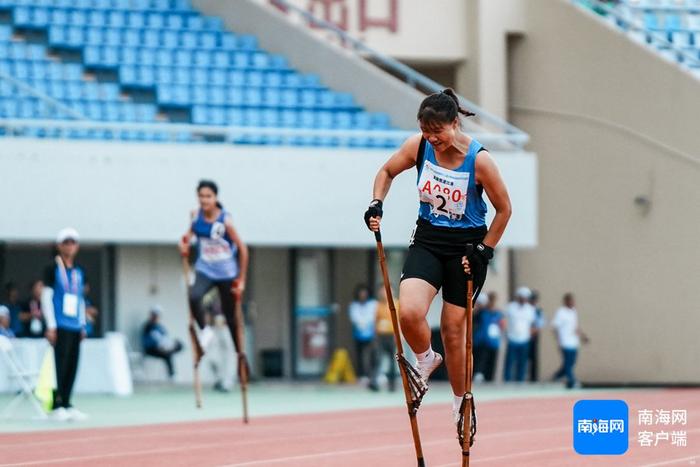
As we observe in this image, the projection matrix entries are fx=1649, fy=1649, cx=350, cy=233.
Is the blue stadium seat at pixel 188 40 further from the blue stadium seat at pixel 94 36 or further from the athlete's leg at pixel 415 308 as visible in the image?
the athlete's leg at pixel 415 308

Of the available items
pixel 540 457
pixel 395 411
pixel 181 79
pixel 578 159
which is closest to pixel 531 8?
pixel 578 159

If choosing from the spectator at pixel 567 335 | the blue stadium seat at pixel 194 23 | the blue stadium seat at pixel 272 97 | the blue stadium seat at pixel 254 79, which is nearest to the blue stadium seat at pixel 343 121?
the blue stadium seat at pixel 272 97

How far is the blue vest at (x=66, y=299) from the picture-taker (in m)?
17.2

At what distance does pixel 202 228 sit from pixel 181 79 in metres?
12.8

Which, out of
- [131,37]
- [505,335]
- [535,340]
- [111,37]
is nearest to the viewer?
[111,37]

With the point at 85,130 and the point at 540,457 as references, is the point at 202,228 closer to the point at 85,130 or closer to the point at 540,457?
the point at 540,457

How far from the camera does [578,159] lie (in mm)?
32000

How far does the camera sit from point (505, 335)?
32438 millimetres

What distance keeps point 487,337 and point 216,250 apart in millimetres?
13639

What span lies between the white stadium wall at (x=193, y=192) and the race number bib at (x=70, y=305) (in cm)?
887

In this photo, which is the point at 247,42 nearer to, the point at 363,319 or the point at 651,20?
the point at 363,319

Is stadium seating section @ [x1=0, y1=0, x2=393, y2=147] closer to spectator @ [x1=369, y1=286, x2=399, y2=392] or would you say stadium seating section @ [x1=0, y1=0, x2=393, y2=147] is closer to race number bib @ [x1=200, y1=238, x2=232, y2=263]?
spectator @ [x1=369, y1=286, x2=399, y2=392]

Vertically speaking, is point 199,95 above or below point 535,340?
above

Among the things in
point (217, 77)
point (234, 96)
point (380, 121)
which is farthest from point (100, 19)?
point (380, 121)
